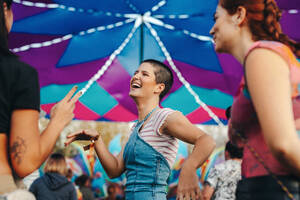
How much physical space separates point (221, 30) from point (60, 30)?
14.4 feet

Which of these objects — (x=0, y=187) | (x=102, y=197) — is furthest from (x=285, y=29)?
(x=102, y=197)

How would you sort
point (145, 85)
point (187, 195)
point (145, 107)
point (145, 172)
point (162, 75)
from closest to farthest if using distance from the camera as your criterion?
1. point (187, 195)
2. point (145, 172)
3. point (145, 107)
4. point (145, 85)
5. point (162, 75)

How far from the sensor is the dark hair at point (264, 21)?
1.77 metres

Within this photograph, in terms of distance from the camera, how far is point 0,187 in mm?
1633

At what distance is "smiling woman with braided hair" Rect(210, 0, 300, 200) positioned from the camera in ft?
4.72

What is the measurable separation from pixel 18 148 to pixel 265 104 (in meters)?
1.04

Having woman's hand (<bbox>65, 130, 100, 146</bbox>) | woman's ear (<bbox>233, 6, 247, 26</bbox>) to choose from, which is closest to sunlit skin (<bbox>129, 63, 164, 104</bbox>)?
woman's hand (<bbox>65, 130, 100, 146</bbox>)

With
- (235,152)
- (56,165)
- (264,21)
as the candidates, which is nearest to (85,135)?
(264,21)

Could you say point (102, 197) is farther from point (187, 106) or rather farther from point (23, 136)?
point (23, 136)

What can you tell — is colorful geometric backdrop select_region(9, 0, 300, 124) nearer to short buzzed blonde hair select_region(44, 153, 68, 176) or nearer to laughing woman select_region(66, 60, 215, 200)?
short buzzed blonde hair select_region(44, 153, 68, 176)

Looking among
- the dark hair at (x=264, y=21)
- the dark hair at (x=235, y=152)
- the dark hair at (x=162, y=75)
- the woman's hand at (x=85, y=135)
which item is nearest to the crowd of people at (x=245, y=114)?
the dark hair at (x=264, y=21)

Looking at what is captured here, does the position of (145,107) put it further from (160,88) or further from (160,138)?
(160,138)

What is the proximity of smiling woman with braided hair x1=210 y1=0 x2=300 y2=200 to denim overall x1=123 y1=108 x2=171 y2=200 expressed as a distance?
119 cm

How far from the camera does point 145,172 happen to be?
2.94 m
